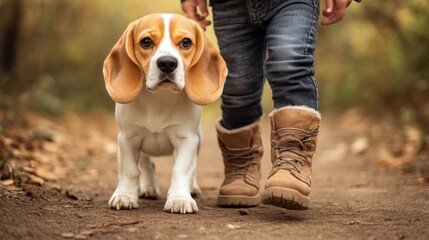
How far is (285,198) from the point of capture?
106 inches

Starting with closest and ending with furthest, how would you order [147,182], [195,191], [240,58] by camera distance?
[240,58] < [147,182] < [195,191]

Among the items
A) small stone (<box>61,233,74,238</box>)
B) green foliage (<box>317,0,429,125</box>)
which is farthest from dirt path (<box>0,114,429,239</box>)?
green foliage (<box>317,0,429,125</box>)

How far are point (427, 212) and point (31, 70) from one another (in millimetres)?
7375

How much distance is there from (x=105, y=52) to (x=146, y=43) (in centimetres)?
789

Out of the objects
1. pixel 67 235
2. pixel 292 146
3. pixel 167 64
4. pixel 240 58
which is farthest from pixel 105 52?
pixel 67 235

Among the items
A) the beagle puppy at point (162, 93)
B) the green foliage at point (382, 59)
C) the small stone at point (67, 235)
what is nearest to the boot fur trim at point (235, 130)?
the beagle puppy at point (162, 93)

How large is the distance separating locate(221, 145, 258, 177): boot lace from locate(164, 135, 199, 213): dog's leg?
1.24 ft

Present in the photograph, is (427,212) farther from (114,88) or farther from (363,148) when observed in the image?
(363,148)

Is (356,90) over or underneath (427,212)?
over

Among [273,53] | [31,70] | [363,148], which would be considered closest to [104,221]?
[273,53]

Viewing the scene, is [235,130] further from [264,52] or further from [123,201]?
[123,201]

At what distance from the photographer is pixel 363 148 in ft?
20.0

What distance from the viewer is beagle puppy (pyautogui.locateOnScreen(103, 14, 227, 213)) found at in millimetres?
2918

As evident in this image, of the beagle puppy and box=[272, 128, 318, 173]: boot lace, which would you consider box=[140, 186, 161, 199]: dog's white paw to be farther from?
box=[272, 128, 318, 173]: boot lace
